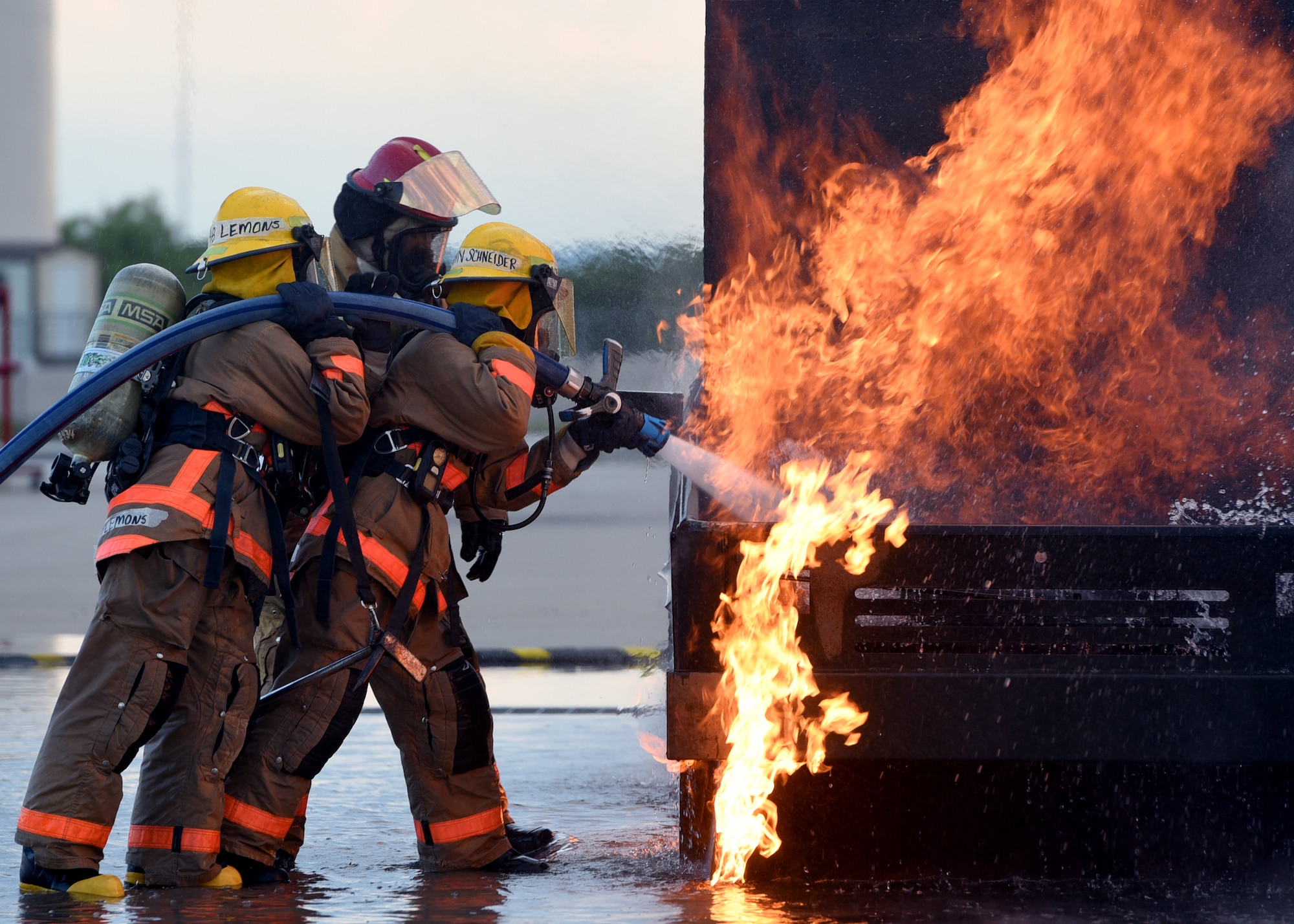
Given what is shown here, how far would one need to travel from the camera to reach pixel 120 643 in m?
4.10

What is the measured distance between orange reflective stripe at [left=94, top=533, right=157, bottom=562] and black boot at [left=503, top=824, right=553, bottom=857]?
132cm

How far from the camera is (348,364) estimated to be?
432 cm

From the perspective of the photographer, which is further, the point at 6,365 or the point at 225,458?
the point at 6,365

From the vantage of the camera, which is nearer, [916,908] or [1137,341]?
[916,908]

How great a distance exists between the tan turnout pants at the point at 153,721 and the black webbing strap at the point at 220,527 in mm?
37

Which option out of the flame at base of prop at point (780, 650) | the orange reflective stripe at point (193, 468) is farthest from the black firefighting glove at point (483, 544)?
the flame at base of prop at point (780, 650)

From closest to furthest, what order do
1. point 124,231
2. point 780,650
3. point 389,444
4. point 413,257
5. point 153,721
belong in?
point 780,650 → point 153,721 → point 389,444 → point 413,257 → point 124,231

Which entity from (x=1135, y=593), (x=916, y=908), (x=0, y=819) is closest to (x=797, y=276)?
(x=1135, y=593)

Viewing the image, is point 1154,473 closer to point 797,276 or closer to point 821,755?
point 797,276

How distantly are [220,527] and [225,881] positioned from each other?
87 centimetres

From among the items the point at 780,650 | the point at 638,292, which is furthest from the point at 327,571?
the point at 638,292

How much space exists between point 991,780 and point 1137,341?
141 cm

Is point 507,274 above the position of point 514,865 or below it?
above

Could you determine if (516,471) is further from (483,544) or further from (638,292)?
(638,292)
